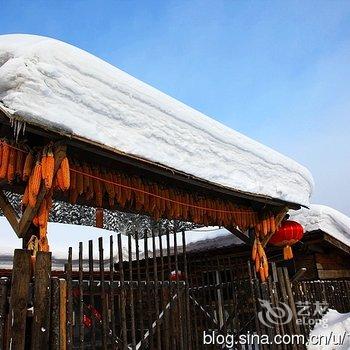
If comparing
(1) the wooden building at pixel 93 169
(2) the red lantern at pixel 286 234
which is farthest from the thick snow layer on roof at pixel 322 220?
(1) the wooden building at pixel 93 169

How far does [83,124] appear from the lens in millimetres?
4035

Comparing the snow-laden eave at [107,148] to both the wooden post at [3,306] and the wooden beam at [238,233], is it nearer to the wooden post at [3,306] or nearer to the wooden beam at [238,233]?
the wooden beam at [238,233]

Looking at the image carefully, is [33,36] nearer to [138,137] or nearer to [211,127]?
[138,137]

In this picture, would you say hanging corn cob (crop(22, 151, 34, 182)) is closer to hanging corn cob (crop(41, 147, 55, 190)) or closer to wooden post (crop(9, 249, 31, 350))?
hanging corn cob (crop(41, 147, 55, 190))

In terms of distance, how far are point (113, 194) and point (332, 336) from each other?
4838 millimetres

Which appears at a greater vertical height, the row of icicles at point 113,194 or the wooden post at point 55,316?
the row of icicles at point 113,194

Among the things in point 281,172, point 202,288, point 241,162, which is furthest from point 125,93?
point 281,172

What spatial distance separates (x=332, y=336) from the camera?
695 cm

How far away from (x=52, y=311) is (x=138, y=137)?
7.19 feet

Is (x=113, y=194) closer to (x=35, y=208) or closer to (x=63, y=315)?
(x=35, y=208)

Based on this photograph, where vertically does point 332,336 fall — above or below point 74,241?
below

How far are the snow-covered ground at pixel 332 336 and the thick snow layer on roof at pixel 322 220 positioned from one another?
289cm

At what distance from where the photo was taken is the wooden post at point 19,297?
10.5ft

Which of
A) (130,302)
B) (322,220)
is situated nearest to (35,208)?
(130,302)
